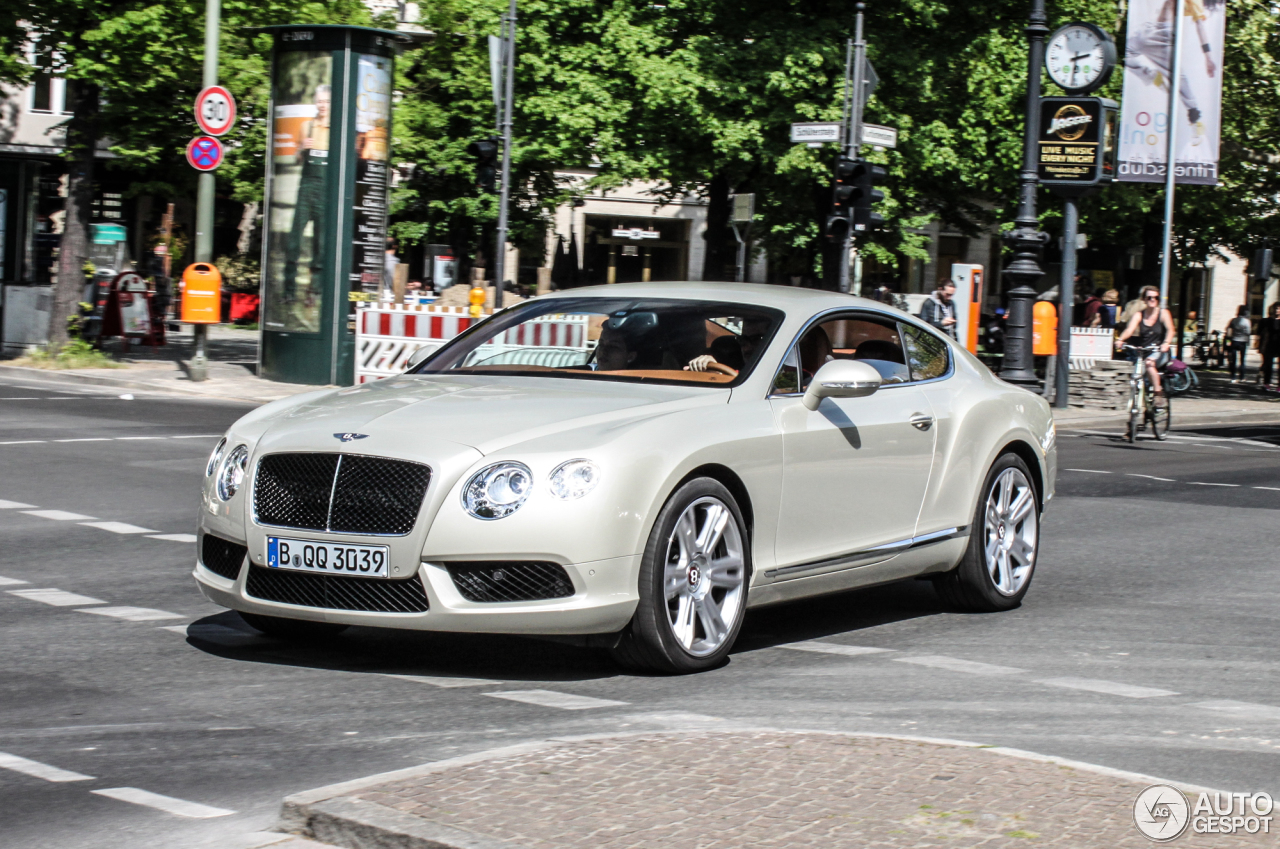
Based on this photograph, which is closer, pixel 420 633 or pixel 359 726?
pixel 359 726

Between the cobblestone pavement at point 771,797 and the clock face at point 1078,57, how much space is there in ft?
66.2

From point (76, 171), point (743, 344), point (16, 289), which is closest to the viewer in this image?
point (743, 344)

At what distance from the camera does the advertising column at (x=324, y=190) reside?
2228 centimetres

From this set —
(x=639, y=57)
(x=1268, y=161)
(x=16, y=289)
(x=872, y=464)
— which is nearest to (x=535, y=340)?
(x=872, y=464)

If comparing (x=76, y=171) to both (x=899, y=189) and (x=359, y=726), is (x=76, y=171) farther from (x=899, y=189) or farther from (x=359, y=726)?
(x=359, y=726)

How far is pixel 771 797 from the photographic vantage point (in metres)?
4.23

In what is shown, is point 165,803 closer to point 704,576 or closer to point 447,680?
point 447,680

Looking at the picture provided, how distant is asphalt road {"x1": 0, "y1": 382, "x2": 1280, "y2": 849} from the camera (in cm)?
471

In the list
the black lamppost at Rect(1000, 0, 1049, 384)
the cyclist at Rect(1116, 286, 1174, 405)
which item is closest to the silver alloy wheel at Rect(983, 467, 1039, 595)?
the cyclist at Rect(1116, 286, 1174, 405)

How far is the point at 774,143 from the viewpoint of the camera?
29.0m

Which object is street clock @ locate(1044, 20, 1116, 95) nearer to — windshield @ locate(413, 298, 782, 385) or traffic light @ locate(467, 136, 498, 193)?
traffic light @ locate(467, 136, 498, 193)

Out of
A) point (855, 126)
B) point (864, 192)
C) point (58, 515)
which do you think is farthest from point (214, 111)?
point (58, 515)

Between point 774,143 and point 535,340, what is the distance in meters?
22.4

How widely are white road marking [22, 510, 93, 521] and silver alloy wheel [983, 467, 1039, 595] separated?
210 inches
